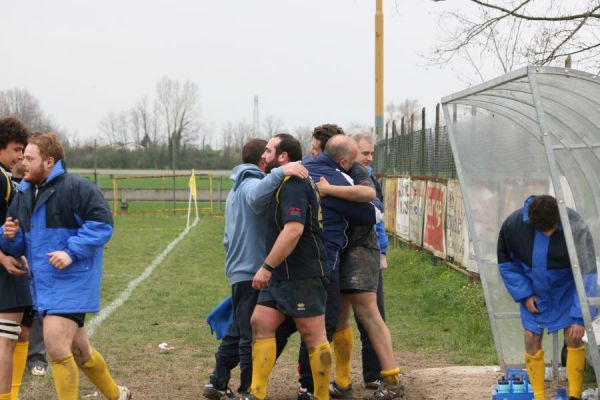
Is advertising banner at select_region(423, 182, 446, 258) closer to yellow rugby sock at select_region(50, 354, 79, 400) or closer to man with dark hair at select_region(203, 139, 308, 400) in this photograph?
man with dark hair at select_region(203, 139, 308, 400)

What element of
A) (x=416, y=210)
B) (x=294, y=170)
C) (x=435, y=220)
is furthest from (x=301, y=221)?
(x=416, y=210)

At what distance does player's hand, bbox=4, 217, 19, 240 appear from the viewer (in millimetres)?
5777

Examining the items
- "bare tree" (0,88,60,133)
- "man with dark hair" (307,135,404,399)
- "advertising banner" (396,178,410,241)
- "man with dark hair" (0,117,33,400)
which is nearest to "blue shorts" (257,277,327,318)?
"man with dark hair" (307,135,404,399)

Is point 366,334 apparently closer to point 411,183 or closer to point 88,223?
point 88,223

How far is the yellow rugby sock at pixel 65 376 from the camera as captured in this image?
5.62m

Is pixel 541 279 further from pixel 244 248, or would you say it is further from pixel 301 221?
pixel 244 248

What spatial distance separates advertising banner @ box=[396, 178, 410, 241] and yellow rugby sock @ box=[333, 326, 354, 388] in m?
10.3

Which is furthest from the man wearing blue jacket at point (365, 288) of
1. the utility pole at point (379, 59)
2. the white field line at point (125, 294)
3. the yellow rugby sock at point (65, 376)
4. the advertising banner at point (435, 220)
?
the utility pole at point (379, 59)

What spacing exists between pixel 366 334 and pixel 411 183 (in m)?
9.85

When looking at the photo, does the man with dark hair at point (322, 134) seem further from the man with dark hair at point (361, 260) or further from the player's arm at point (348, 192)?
the player's arm at point (348, 192)

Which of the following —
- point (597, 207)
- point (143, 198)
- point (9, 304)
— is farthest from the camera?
point (143, 198)

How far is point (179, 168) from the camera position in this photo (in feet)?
193

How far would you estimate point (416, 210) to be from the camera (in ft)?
52.8

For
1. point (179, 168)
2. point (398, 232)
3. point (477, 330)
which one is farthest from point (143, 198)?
point (477, 330)
